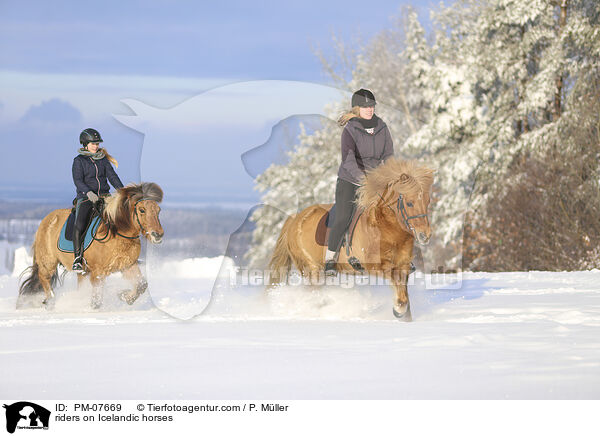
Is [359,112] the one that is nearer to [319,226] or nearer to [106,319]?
[319,226]

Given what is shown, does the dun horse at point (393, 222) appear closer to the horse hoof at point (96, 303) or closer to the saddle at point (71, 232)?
the horse hoof at point (96, 303)

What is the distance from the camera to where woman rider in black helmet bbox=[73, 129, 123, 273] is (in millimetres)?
10266

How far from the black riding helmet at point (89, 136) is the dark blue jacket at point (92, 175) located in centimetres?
20

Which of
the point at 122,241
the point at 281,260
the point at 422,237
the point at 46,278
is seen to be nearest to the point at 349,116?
the point at 422,237

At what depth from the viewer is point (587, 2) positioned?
2288cm

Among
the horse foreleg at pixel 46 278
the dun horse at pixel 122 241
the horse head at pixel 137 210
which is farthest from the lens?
the horse foreleg at pixel 46 278

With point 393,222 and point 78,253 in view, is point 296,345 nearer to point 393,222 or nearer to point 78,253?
point 393,222

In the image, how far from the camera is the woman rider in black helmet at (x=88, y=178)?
404 inches

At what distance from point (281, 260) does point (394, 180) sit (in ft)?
8.54

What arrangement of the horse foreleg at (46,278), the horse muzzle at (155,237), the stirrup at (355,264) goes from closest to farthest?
the stirrup at (355,264) < the horse muzzle at (155,237) < the horse foreleg at (46,278)

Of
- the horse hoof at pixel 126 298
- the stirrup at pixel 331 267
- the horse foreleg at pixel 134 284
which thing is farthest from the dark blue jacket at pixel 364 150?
the horse hoof at pixel 126 298

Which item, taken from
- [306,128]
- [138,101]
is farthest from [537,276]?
[138,101]

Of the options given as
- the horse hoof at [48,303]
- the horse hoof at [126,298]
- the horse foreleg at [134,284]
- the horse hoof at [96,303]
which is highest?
the horse foreleg at [134,284]
